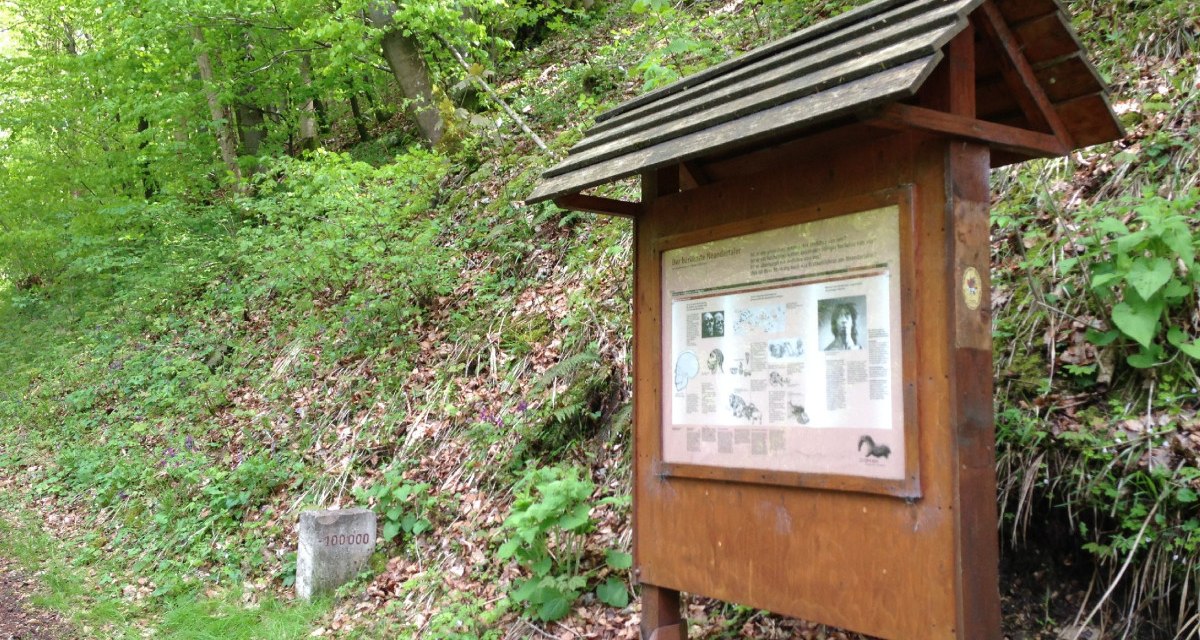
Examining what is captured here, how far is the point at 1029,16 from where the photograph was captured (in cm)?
300

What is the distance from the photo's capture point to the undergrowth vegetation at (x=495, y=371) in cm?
356

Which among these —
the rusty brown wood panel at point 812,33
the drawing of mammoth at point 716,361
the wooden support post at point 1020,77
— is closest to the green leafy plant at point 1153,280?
the wooden support post at point 1020,77

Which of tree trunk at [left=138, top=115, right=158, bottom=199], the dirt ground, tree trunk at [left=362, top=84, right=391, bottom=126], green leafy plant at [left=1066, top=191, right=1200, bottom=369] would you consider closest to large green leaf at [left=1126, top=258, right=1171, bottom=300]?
green leafy plant at [left=1066, top=191, right=1200, bottom=369]

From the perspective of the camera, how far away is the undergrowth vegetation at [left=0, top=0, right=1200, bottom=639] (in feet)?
11.7

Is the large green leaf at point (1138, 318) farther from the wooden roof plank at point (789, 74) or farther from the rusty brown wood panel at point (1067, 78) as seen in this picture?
the wooden roof plank at point (789, 74)

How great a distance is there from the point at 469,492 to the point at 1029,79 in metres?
4.83

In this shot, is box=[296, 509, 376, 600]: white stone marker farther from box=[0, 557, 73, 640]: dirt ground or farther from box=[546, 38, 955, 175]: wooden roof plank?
box=[546, 38, 955, 175]: wooden roof plank

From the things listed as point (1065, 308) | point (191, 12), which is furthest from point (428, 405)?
point (191, 12)

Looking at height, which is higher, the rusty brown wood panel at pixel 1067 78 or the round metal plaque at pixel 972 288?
the rusty brown wood panel at pixel 1067 78

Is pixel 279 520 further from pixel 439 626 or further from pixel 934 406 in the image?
pixel 934 406

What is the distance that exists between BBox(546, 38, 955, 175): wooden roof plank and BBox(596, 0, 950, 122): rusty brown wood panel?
408 mm

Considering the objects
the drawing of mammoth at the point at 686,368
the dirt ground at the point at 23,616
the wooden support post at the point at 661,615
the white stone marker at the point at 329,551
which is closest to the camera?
the drawing of mammoth at the point at 686,368

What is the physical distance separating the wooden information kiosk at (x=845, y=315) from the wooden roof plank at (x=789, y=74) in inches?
0.5

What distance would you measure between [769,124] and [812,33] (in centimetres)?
96
